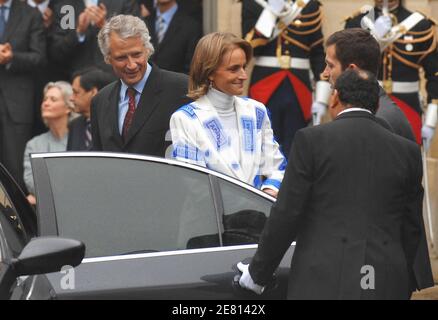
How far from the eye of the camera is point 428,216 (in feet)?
32.4

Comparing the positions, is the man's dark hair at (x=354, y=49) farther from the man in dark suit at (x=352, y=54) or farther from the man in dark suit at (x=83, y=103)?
the man in dark suit at (x=83, y=103)

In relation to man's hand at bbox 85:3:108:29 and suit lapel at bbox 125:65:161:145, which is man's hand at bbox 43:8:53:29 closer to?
man's hand at bbox 85:3:108:29

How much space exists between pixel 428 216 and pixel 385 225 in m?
4.89

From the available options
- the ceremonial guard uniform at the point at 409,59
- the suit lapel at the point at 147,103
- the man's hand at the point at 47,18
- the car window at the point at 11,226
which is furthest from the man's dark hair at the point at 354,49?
the man's hand at the point at 47,18

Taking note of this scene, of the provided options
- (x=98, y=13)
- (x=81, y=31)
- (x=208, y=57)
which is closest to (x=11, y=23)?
(x=81, y=31)

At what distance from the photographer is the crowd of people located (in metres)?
5.06

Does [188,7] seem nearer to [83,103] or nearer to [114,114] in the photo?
[83,103]

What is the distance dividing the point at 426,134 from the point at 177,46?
76.7 inches

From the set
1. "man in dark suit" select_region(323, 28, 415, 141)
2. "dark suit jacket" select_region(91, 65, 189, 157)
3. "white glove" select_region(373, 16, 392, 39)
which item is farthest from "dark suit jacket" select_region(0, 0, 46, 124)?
"man in dark suit" select_region(323, 28, 415, 141)

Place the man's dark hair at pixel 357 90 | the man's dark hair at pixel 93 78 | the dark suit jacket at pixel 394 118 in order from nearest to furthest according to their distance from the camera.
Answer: the man's dark hair at pixel 357 90, the dark suit jacket at pixel 394 118, the man's dark hair at pixel 93 78

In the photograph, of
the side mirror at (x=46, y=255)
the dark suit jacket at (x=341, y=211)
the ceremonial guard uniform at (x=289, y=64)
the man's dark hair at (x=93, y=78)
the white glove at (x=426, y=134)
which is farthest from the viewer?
the white glove at (x=426, y=134)

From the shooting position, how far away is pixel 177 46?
9.72m

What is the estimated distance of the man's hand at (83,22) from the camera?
9586 millimetres

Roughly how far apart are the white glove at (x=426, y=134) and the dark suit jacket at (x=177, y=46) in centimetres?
180
